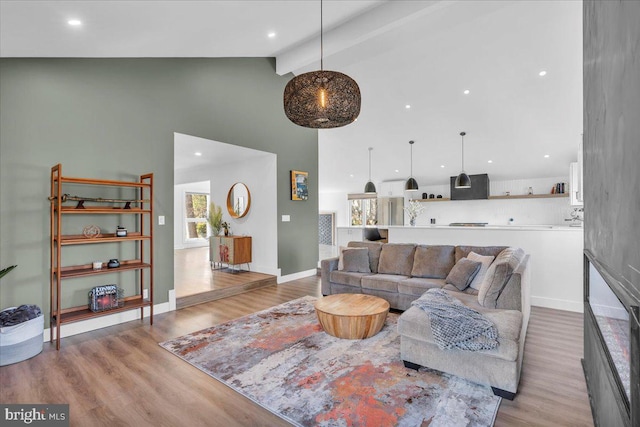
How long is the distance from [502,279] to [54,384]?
374 cm

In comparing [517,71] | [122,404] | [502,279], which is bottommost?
[122,404]

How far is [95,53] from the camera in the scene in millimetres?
3320

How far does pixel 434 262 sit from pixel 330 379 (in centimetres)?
230

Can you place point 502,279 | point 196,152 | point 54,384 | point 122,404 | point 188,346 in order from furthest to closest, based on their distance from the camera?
point 196,152
point 188,346
point 502,279
point 54,384
point 122,404

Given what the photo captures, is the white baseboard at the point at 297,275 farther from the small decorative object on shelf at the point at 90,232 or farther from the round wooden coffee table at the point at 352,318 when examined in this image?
the small decorative object on shelf at the point at 90,232

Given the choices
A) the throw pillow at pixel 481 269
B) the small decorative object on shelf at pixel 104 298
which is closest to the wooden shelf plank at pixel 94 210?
the small decorative object on shelf at pixel 104 298

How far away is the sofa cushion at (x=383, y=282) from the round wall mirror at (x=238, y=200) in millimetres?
3131

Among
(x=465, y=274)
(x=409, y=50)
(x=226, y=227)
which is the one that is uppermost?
(x=409, y=50)

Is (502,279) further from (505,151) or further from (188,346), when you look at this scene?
(505,151)

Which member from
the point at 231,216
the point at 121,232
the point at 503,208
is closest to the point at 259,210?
the point at 231,216

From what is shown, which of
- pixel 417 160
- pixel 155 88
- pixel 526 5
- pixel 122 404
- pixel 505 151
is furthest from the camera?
pixel 417 160

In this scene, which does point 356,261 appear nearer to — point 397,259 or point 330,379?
point 397,259

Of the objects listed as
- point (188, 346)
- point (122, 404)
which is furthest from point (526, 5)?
point (122, 404)

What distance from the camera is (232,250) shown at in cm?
594
